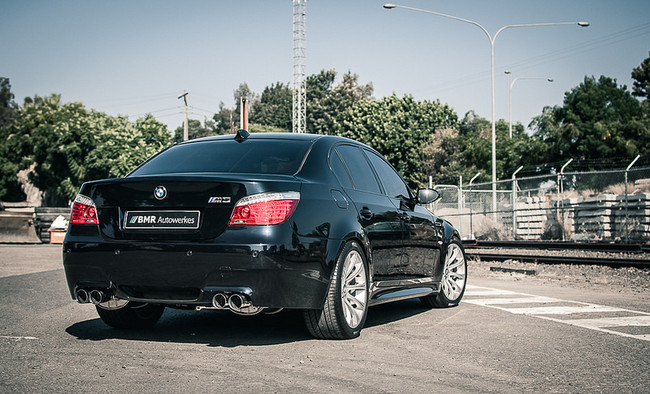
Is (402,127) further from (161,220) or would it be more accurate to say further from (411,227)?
(161,220)

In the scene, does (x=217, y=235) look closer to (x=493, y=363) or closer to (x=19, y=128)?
(x=493, y=363)

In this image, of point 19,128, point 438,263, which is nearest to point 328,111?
point 19,128

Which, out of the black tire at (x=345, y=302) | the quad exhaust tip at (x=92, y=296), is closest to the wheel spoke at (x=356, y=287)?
the black tire at (x=345, y=302)

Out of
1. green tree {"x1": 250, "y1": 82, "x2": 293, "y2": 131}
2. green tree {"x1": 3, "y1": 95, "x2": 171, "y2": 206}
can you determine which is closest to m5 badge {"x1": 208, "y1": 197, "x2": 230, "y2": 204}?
green tree {"x1": 3, "y1": 95, "x2": 171, "y2": 206}

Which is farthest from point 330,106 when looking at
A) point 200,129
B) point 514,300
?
point 514,300

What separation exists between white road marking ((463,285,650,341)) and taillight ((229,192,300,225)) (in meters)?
3.15

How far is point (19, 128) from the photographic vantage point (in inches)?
3007

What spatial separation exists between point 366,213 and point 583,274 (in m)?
8.48

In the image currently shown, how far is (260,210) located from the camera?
5.14m

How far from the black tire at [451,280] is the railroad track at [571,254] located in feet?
23.4

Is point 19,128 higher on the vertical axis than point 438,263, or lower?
higher

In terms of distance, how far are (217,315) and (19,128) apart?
7565 centimetres

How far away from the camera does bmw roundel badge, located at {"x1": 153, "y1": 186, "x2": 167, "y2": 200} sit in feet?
17.4

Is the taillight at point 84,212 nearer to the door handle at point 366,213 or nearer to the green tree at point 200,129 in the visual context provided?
the door handle at point 366,213
